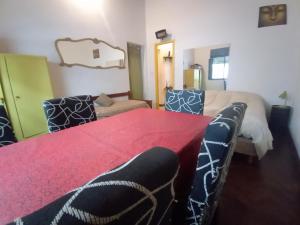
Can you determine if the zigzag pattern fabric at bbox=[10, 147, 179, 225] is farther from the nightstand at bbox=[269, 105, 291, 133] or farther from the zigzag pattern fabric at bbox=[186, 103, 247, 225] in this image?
the nightstand at bbox=[269, 105, 291, 133]

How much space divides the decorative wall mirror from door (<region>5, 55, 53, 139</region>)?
25.5 inches

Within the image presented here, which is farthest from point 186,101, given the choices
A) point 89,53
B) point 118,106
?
point 89,53

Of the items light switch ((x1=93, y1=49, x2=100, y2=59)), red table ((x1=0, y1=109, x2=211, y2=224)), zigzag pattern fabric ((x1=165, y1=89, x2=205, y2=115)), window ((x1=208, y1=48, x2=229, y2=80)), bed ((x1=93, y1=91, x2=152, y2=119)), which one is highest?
light switch ((x1=93, y1=49, x2=100, y2=59))

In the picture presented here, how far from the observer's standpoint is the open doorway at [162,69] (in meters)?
4.88

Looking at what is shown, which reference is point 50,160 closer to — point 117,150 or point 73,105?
point 117,150

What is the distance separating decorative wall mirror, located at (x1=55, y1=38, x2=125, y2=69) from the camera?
10.2 feet

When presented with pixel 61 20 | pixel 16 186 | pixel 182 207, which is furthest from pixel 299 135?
pixel 61 20

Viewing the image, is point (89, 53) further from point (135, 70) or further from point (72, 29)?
point (135, 70)

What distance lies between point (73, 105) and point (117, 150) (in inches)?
35.5

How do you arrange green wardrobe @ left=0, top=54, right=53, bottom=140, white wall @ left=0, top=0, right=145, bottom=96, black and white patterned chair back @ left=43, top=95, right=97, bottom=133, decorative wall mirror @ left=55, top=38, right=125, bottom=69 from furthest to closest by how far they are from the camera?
1. decorative wall mirror @ left=55, top=38, right=125, bottom=69
2. white wall @ left=0, top=0, right=145, bottom=96
3. green wardrobe @ left=0, top=54, right=53, bottom=140
4. black and white patterned chair back @ left=43, top=95, right=97, bottom=133

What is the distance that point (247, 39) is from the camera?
10.8 ft

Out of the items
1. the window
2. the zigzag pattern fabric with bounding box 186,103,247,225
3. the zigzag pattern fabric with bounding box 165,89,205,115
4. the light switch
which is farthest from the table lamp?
the light switch

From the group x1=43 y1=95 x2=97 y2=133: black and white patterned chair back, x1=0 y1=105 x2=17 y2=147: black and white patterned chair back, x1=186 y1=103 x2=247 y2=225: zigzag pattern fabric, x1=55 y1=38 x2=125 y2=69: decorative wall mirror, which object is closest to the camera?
x1=186 y1=103 x2=247 y2=225: zigzag pattern fabric

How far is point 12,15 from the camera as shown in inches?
97.1
